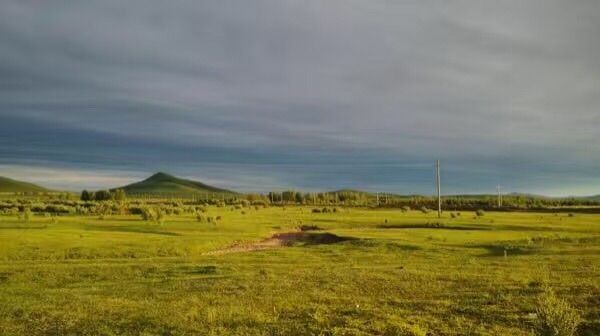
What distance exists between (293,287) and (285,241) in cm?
2681

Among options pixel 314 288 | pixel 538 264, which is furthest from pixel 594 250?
pixel 314 288

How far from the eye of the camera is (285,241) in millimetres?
48562

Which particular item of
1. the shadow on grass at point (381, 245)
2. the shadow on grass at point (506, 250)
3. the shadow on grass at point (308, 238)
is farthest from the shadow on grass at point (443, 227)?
the shadow on grass at point (381, 245)

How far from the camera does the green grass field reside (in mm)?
15625

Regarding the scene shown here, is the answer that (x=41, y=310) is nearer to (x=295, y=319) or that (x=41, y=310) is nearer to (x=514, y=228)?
(x=295, y=319)

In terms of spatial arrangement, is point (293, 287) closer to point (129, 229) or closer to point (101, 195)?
point (129, 229)

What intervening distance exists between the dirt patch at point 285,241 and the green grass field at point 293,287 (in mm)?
2309

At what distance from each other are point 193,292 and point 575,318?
13229mm

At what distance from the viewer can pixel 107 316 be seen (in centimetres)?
1672

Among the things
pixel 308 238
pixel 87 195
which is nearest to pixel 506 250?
pixel 308 238

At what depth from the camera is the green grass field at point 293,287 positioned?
1562cm

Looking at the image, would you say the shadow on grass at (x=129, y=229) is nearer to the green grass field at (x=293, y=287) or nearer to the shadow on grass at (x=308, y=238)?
the green grass field at (x=293, y=287)

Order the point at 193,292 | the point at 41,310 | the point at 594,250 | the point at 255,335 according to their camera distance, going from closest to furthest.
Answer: the point at 255,335
the point at 41,310
the point at 193,292
the point at 594,250

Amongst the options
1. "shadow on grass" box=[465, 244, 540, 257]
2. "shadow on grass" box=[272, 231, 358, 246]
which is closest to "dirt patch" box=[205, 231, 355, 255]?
"shadow on grass" box=[272, 231, 358, 246]
